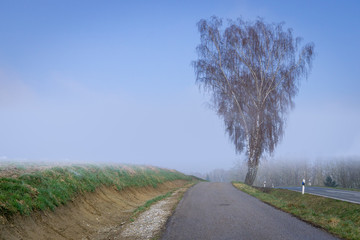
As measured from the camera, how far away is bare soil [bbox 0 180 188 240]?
693cm

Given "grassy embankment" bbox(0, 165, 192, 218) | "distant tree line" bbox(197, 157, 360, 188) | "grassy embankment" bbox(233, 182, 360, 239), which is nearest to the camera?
"grassy embankment" bbox(0, 165, 192, 218)

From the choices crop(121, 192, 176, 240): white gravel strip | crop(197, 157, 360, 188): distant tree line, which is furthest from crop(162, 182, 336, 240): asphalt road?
crop(197, 157, 360, 188): distant tree line

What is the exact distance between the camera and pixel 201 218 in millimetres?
9211

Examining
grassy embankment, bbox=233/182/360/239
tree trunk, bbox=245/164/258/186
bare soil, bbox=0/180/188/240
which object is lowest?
bare soil, bbox=0/180/188/240

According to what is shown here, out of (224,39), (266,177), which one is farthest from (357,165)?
(224,39)

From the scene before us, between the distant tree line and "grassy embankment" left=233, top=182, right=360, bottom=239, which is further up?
the distant tree line

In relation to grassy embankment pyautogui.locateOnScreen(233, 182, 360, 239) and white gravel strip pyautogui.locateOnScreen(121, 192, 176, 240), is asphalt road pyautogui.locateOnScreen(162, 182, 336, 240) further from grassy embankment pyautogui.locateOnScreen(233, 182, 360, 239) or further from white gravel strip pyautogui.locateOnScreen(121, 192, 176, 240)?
grassy embankment pyautogui.locateOnScreen(233, 182, 360, 239)

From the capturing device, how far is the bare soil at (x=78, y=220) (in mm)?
6931

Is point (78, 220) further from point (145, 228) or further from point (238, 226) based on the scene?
point (238, 226)

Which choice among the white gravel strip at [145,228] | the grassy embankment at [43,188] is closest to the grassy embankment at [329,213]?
the white gravel strip at [145,228]

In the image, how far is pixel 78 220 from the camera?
376 inches

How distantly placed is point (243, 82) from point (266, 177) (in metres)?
90.4

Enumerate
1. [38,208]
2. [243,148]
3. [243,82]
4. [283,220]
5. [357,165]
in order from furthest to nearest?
1. [357,165]
2. [243,148]
3. [243,82]
4. [283,220]
5. [38,208]

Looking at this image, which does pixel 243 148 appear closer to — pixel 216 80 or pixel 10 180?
pixel 216 80
